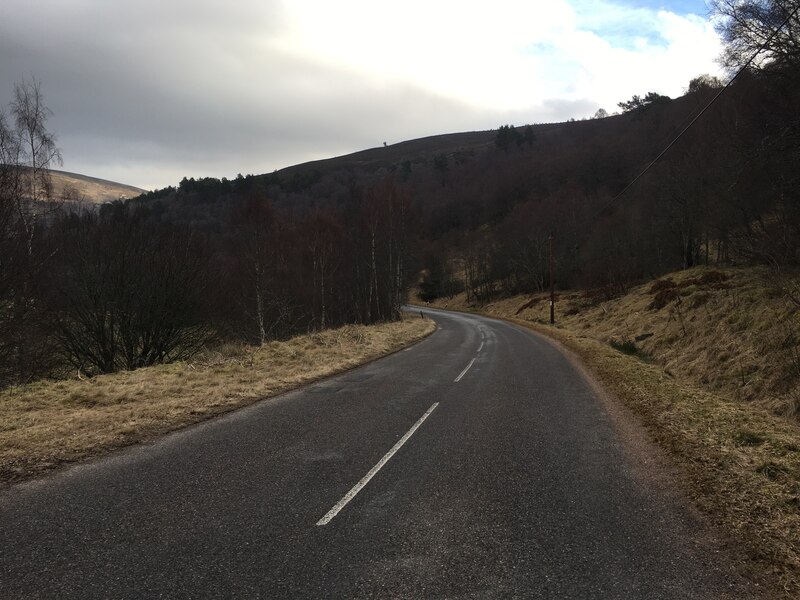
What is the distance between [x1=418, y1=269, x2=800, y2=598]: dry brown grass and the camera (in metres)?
4.13

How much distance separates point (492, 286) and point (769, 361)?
5674 cm

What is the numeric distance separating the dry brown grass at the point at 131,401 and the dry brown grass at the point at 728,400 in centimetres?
711

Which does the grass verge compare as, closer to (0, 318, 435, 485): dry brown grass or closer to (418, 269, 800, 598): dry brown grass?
(418, 269, 800, 598): dry brown grass

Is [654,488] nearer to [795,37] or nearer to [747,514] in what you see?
[747,514]

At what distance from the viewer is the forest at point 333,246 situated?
48.2 feet

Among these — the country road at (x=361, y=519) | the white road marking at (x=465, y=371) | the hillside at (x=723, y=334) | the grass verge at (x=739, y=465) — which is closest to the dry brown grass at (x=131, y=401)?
the country road at (x=361, y=519)

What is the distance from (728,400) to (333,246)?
32.0 m

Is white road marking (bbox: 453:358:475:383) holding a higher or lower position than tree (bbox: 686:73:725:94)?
lower

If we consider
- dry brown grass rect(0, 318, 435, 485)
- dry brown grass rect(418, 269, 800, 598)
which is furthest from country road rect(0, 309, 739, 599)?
dry brown grass rect(0, 318, 435, 485)

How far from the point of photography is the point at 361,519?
416 cm

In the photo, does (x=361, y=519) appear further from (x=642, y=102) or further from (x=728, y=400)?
(x=642, y=102)

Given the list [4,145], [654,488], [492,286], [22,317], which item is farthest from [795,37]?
[492,286]

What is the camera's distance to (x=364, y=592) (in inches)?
123

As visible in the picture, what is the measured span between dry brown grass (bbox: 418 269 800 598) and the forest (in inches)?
71.8
